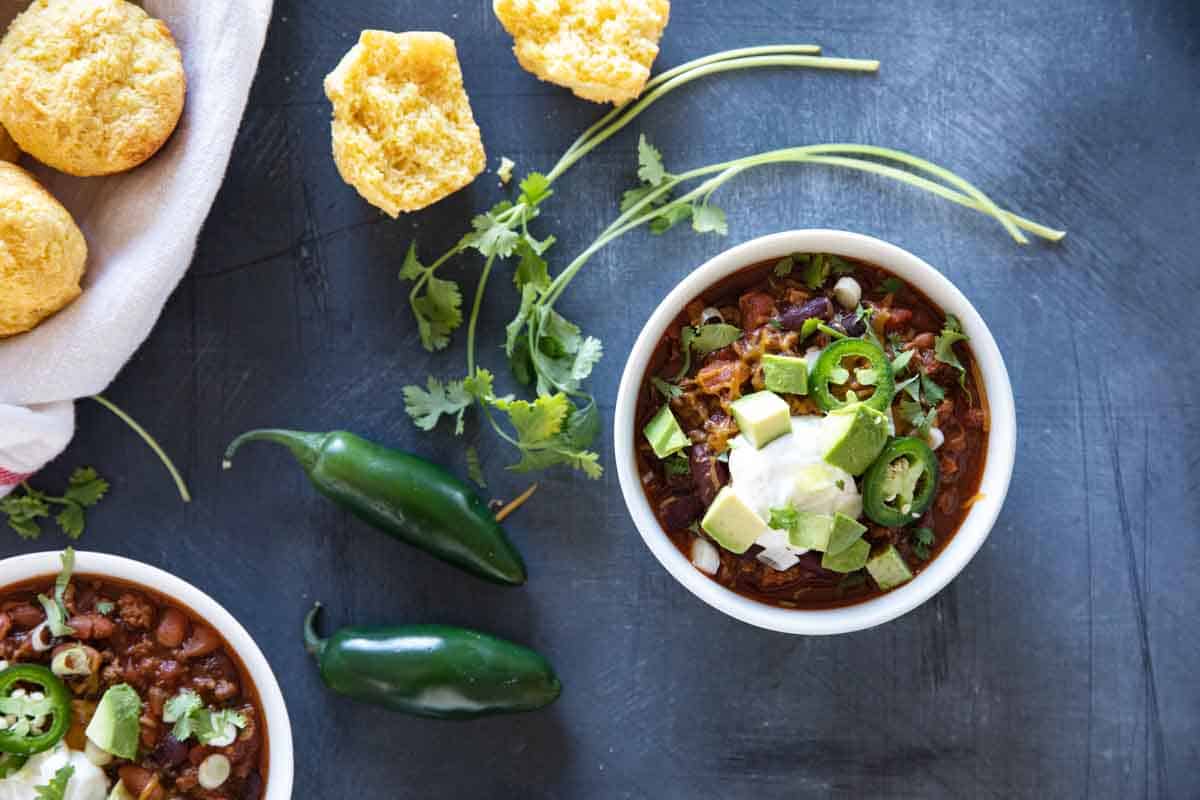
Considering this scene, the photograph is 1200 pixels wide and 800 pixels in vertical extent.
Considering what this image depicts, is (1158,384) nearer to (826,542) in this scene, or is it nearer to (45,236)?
(826,542)

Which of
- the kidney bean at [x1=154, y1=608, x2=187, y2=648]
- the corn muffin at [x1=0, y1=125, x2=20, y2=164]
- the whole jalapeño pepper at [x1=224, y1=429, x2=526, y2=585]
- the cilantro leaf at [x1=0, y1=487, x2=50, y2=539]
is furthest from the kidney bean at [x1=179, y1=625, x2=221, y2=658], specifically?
the corn muffin at [x1=0, y1=125, x2=20, y2=164]

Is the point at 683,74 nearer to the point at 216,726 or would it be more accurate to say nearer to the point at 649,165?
the point at 649,165

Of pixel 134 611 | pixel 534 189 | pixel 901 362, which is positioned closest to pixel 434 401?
pixel 534 189

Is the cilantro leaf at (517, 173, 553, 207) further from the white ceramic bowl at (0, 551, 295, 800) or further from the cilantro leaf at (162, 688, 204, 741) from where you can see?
the cilantro leaf at (162, 688, 204, 741)

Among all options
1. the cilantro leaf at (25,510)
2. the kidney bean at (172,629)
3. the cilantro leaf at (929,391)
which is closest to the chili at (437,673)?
the kidney bean at (172,629)

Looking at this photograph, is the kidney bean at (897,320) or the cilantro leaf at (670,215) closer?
the kidney bean at (897,320)

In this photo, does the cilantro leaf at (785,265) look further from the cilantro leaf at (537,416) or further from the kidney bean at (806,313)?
the cilantro leaf at (537,416)
